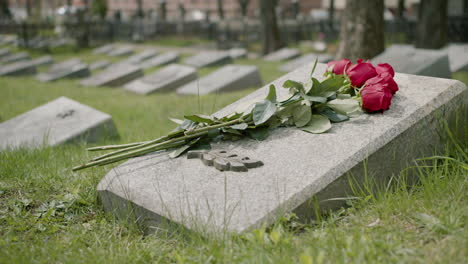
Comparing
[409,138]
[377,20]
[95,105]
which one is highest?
[377,20]

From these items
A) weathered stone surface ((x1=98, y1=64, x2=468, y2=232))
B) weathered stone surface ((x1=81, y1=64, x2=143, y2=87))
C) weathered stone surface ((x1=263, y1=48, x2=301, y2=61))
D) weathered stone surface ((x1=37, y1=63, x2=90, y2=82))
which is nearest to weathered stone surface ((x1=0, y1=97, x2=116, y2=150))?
weathered stone surface ((x1=98, y1=64, x2=468, y2=232))

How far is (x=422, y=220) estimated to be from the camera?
1.95m

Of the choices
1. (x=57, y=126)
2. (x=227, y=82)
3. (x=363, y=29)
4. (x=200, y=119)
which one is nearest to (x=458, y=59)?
(x=363, y=29)

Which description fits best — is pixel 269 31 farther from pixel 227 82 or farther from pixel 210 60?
pixel 227 82

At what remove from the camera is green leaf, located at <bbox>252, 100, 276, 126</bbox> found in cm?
→ 248

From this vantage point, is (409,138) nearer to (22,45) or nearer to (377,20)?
(377,20)

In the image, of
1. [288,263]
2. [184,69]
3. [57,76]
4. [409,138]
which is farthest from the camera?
[57,76]

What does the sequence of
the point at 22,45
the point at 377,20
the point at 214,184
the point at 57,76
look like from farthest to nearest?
the point at 22,45 < the point at 57,76 < the point at 377,20 < the point at 214,184

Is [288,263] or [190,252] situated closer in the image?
[288,263]

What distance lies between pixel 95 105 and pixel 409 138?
5.48 metres

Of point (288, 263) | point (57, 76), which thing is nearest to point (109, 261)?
point (288, 263)

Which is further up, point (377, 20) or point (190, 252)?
point (377, 20)

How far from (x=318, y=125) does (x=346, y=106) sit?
20 cm

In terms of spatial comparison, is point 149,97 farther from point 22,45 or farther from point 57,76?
point 22,45
